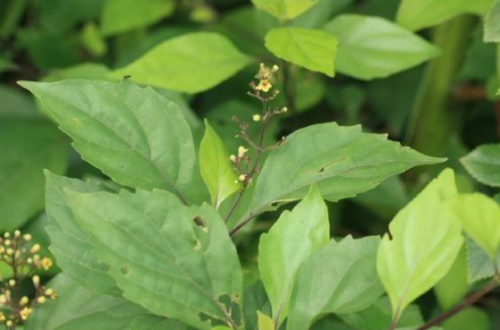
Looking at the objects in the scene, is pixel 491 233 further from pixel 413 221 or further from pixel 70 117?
pixel 70 117

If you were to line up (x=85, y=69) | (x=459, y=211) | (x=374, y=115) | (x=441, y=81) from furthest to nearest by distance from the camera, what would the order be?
(x=374, y=115) < (x=441, y=81) < (x=85, y=69) < (x=459, y=211)

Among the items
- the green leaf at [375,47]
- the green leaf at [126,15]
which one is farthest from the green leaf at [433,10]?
the green leaf at [126,15]

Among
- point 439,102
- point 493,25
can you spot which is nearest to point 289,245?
point 493,25

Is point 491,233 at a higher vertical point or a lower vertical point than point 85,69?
higher

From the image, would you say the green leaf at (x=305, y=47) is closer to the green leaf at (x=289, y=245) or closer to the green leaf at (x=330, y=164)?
the green leaf at (x=330, y=164)

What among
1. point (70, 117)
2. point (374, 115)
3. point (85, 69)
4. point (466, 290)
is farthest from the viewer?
point (374, 115)

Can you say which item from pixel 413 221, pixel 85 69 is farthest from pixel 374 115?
pixel 413 221
